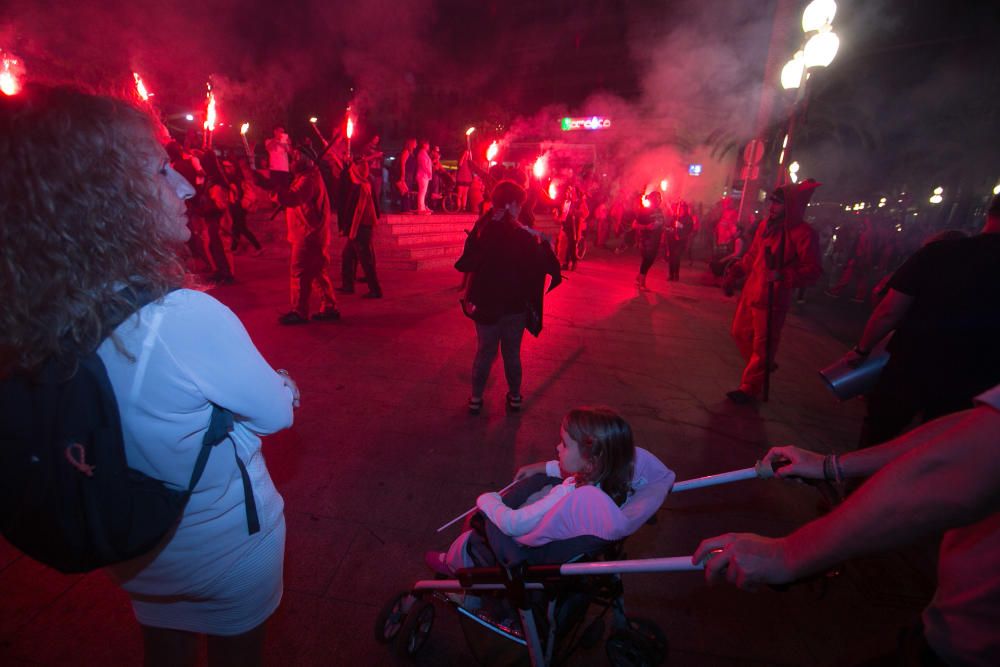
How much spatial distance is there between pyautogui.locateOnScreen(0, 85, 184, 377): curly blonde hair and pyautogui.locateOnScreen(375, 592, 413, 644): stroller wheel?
169 centimetres

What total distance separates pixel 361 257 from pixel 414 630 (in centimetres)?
581

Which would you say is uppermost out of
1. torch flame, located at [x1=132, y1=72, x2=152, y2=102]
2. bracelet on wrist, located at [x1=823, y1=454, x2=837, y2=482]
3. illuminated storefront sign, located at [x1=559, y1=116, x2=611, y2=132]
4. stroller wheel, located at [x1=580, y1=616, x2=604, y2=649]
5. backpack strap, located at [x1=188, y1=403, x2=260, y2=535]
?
illuminated storefront sign, located at [x1=559, y1=116, x2=611, y2=132]

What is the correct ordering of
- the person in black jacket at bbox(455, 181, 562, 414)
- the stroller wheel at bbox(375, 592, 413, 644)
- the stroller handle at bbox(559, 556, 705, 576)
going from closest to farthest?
the stroller handle at bbox(559, 556, 705, 576), the stroller wheel at bbox(375, 592, 413, 644), the person in black jacket at bbox(455, 181, 562, 414)

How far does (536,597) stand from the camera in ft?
6.19

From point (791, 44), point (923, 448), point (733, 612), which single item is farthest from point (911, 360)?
point (791, 44)

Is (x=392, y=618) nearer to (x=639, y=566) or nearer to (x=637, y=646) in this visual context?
(x=637, y=646)

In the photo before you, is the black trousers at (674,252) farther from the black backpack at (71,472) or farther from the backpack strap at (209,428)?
the black backpack at (71,472)

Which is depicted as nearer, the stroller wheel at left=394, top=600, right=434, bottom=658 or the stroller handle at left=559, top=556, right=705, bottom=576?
the stroller handle at left=559, top=556, right=705, bottom=576

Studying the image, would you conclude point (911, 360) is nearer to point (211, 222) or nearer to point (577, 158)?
point (211, 222)

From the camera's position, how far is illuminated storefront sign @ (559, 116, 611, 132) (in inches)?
1315

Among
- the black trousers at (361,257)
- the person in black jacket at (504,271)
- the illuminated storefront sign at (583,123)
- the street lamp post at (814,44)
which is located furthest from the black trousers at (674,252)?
the illuminated storefront sign at (583,123)

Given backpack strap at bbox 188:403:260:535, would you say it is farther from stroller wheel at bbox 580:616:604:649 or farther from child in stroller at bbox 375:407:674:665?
stroller wheel at bbox 580:616:604:649

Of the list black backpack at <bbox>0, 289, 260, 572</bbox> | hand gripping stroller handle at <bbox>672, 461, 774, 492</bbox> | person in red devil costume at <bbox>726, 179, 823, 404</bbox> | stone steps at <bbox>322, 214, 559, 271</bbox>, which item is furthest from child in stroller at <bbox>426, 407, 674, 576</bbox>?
stone steps at <bbox>322, 214, 559, 271</bbox>

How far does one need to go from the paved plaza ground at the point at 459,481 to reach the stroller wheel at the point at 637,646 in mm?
205
